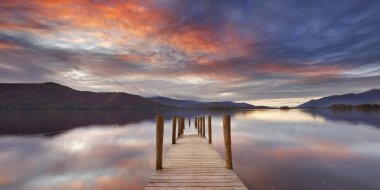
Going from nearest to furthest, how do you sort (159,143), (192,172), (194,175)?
(194,175) < (192,172) < (159,143)

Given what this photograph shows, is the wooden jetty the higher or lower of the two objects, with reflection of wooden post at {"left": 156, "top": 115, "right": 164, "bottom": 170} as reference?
lower

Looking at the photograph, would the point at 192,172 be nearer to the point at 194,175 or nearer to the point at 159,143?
the point at 194,175

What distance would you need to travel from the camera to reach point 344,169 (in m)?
12.8

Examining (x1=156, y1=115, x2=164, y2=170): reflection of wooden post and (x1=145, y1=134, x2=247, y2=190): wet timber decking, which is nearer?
(x1=145, y1=134, x2=247, y2=190): wet timber decking

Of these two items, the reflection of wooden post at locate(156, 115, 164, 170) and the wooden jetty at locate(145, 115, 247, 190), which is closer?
the wooden jetty at locate(145, 115, 247, 190)

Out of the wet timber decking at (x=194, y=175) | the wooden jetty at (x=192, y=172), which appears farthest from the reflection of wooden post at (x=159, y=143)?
the wet timber decking at (x=194, y=175)

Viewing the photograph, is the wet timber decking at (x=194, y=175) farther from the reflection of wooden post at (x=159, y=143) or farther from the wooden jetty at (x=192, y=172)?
the reflection of wooden post at (x=159, y=143)

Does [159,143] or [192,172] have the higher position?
[159,143]

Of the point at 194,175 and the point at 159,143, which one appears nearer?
the point at 194,175

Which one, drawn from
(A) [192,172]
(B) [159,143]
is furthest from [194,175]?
(B) [159,143]

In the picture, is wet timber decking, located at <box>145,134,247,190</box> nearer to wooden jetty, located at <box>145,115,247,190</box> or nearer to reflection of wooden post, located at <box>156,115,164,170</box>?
wooden jetty, located at <box>145,115,247,190</box>

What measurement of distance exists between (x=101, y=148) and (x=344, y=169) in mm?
20333

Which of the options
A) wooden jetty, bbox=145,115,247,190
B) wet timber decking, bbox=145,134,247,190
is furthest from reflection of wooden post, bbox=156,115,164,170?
wet timber decking, bbox=145,134,247,190

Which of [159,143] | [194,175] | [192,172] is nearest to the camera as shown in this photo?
[194,175]
